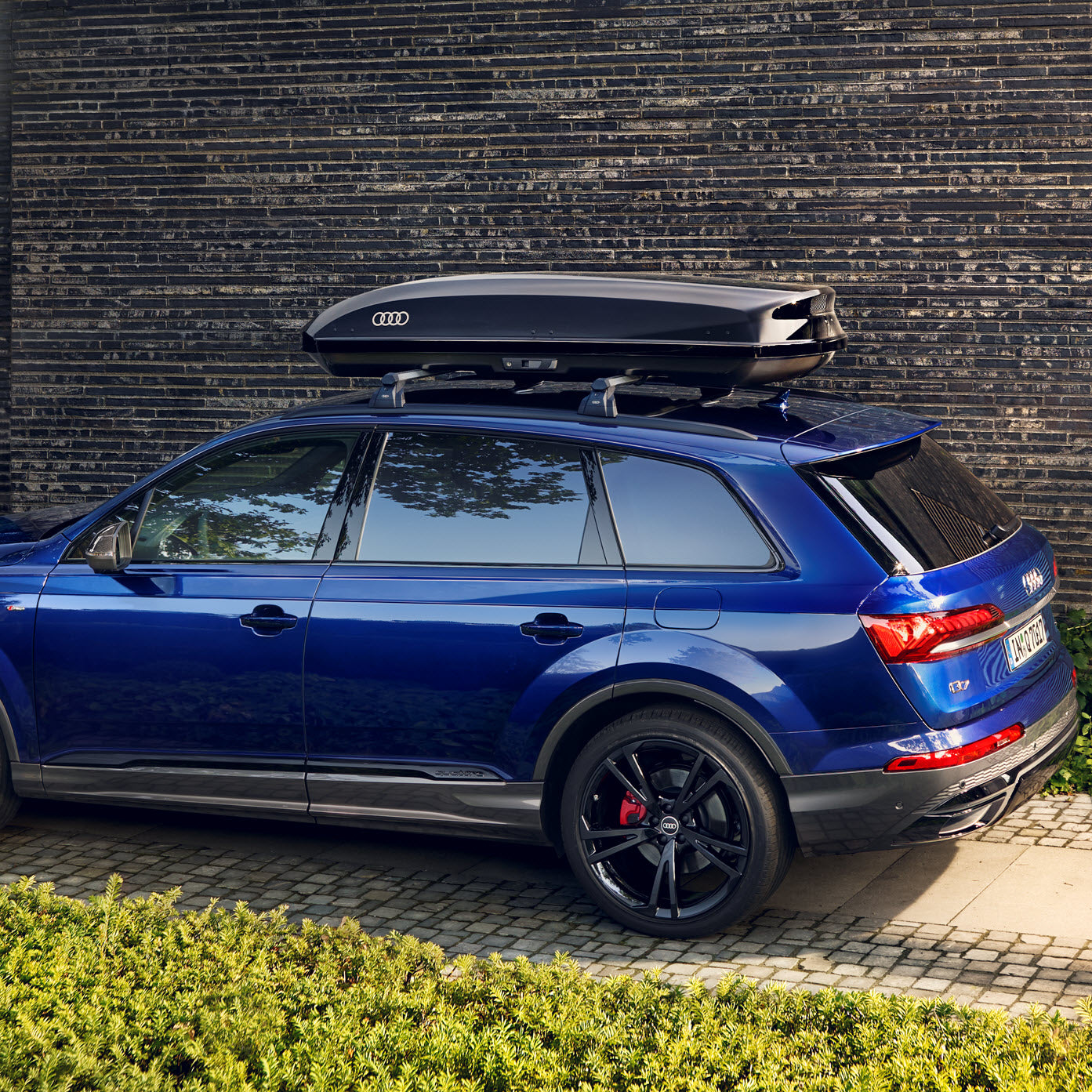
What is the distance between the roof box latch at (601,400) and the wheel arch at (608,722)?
96 cm

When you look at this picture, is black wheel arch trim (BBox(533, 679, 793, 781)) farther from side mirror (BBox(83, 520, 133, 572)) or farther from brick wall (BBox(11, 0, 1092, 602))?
brick wall (BBox(11, 0, 1092, 602))

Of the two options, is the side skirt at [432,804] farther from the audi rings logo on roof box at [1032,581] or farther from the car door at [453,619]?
the audi rings logo on roof box at [1032,581]

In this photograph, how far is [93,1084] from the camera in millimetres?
3379

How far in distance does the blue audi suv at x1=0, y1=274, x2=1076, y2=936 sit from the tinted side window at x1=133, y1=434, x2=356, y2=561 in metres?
0.01

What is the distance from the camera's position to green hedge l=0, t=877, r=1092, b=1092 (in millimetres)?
3318

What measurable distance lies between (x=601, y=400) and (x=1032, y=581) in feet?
5.42

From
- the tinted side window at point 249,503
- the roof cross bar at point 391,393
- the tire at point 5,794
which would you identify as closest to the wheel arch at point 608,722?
the tinted side window at point 249,503

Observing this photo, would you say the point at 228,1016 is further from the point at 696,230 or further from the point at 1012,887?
the point at 696,230

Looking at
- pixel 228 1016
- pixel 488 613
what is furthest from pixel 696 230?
pixel 228 1016

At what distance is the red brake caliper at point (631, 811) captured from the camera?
4699 mm

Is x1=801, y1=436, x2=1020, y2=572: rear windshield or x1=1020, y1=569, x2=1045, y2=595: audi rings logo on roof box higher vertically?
x1=801, y1=436, x2=1020, y2=572: rear windshield

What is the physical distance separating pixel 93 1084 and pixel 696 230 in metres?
5.99

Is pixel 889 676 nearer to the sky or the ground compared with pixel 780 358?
nearer to the ground

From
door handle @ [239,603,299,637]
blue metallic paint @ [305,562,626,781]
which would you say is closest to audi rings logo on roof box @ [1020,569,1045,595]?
blue metallic paint @ [305,562,626,781]
